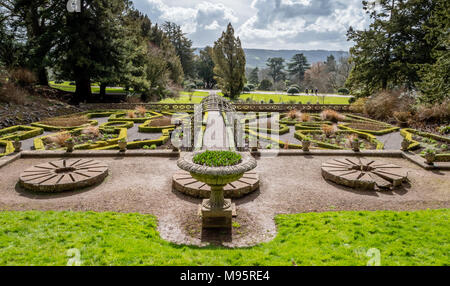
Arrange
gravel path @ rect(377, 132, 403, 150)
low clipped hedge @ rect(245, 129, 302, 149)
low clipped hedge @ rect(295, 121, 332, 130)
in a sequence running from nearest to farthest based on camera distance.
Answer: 1. low clipped hedge @ rect(245, 129, 302, 149)
2. gravel path @ rect(377, 132, 403, 150)
3. low clipped hedge @ rect(295, 121, 332, 130)

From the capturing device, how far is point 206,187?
7004 millimetres

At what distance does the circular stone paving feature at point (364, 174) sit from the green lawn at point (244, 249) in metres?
1.70

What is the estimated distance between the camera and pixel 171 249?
4.37 meters

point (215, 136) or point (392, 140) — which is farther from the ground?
point (215, 136)

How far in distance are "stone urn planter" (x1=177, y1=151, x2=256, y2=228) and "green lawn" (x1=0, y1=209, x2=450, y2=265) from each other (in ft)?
3.07

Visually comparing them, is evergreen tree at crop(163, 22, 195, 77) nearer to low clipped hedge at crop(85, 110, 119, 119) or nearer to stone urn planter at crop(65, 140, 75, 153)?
low clipped hedge at crop(85, 110, 119, 119)

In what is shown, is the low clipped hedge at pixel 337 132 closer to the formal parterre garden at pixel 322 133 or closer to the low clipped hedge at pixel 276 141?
the formal parterre garden at pixel 322 133

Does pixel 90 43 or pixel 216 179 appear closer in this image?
pixel 216 179

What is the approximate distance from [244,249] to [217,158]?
1.70 m

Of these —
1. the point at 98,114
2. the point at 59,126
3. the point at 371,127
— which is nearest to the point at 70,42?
the point at 98,114

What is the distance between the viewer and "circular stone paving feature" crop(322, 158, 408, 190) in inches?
295

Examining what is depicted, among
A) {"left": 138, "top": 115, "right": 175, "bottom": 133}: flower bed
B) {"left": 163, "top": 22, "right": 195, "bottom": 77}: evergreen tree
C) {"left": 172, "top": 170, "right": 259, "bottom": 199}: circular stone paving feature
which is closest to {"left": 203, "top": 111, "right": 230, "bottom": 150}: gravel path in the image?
{"left": 172, "top": 170, "right": 259, "bottom": 199}: circular stone paving feature

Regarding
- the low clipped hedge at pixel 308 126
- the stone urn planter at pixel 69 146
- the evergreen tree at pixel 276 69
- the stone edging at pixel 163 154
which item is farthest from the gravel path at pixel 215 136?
the evergreen tree at pixel 276 69

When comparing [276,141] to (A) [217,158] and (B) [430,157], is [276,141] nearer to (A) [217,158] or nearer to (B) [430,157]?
(B) [430,157]
